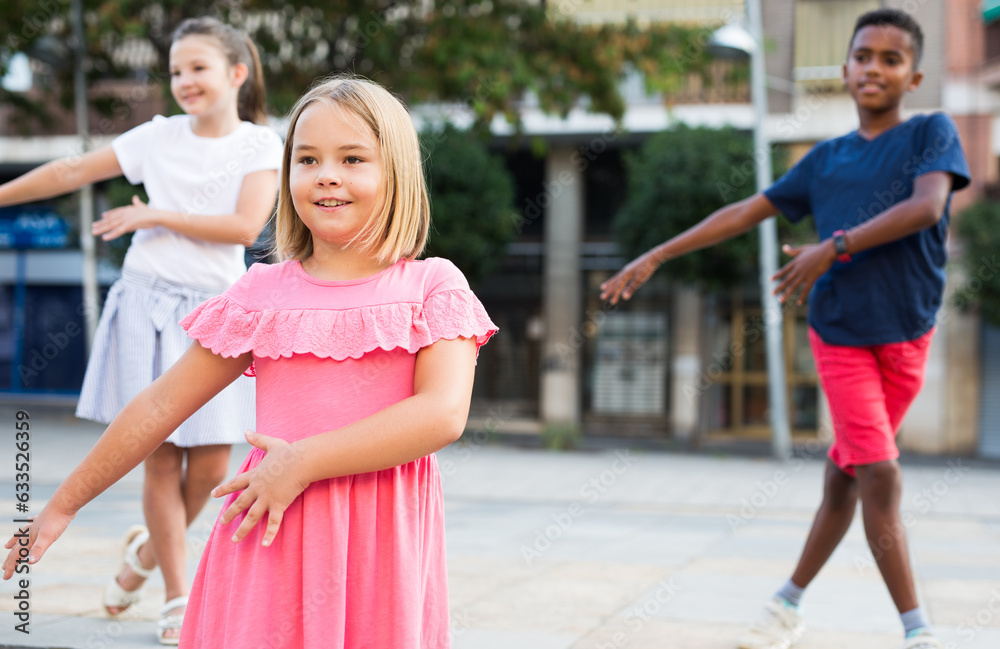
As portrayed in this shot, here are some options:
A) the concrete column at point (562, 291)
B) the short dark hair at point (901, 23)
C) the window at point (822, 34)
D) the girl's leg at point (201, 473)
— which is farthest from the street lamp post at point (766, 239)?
the girl's leg at point (201, 473)

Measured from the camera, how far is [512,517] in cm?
698

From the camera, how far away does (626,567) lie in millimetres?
4766

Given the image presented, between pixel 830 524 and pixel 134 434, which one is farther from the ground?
pixel 134 434

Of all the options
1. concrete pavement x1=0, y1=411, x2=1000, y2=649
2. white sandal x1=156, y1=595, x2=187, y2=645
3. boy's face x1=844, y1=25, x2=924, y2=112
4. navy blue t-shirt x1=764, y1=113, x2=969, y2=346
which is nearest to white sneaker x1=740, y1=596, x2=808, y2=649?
concrete pavement x1=0, y1=411, x2=1000, y2=649

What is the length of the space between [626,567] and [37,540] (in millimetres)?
3419

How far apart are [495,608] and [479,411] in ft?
49.8

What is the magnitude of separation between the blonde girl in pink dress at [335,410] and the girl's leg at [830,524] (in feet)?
5.87

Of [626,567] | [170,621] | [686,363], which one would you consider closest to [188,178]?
[170,621]

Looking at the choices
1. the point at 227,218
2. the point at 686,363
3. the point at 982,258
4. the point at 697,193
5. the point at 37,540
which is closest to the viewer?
the point at 37,540

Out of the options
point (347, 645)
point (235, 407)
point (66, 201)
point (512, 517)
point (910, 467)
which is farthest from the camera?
point (66, 201)

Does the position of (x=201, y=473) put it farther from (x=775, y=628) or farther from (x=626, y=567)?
(x=626, y=567)

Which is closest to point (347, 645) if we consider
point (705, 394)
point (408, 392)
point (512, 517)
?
point (408, 392)

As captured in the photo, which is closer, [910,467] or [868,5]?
[910,467]

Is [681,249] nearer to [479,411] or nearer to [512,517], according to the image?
[512,517]
